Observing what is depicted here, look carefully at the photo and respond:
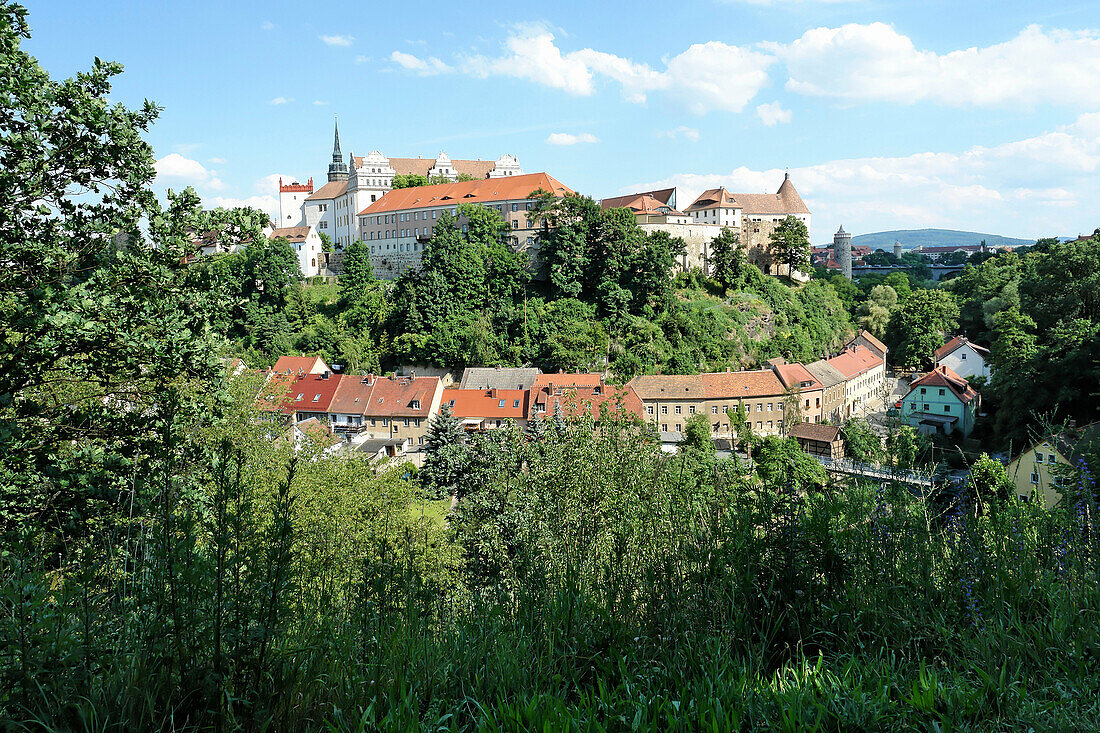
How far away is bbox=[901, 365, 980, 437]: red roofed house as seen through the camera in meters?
41.5

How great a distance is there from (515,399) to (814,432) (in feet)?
58.8

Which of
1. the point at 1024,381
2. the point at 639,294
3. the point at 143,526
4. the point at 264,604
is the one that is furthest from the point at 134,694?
the point at 639,294

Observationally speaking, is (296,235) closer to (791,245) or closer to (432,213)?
(432,213)

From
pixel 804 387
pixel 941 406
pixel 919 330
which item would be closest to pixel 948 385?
pixel 941 406

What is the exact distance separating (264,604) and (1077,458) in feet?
16.8

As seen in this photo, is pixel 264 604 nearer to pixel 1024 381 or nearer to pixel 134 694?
pixel 134 694

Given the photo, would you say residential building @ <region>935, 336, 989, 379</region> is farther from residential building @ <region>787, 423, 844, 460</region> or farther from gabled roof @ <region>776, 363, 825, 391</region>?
residential building @ <region>787, 423, 844, 460</region>

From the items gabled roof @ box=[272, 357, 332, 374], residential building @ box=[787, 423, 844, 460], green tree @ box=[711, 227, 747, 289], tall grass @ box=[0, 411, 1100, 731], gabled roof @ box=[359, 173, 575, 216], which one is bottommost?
residential building @ box=[787, 423, 844, 460]

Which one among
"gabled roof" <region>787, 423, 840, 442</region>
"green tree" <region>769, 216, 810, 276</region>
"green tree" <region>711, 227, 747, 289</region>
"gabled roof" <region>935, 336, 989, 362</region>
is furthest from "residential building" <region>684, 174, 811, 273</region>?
"gabled roof" <region>787, 423, 840, 442</region>

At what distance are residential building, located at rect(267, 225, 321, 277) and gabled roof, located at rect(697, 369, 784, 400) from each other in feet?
156

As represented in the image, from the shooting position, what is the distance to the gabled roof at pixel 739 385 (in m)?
43.2

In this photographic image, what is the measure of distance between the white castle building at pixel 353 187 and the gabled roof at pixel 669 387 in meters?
44.1

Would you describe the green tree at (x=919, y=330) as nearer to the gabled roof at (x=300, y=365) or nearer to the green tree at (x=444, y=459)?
the green tree at (x=444, y=459)

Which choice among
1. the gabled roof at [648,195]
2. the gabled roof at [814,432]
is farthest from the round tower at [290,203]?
the gabled roof at [814,432]
